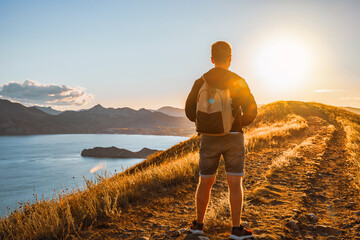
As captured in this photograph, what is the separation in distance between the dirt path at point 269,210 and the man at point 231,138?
0.54m

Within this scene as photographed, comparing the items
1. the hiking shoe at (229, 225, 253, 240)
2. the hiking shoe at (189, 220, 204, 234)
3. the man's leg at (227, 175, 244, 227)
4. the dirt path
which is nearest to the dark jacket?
the man's leg at (227, 175, 244, 227)

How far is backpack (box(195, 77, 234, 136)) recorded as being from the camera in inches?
88.3

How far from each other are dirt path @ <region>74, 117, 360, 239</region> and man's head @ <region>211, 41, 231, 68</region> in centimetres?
195

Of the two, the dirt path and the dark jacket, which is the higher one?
the dark jacket

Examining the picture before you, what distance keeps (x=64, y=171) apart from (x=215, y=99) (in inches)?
3340

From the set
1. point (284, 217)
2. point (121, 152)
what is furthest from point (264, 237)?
point (121, 152)

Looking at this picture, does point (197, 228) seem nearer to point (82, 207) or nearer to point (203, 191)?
point (203, 191)

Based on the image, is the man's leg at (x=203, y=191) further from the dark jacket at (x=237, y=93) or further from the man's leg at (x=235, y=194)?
the dark jacket at (x=237, y=93)

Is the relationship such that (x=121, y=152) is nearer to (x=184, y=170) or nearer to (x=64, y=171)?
(x=64, y=171)

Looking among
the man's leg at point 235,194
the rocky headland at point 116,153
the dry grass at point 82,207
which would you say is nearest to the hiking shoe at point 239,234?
the man's leg at point 235,194

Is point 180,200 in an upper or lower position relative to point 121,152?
upper

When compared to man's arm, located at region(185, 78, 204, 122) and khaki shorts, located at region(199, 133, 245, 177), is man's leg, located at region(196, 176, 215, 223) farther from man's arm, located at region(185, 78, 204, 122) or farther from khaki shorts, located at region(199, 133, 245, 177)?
man's arm, located at region(185, 78, 204, 122)

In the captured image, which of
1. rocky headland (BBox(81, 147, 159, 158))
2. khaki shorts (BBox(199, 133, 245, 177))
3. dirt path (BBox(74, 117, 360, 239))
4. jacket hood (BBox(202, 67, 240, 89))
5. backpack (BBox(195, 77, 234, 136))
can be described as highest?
jacket hood (BBox(202, 67, 240, 89))

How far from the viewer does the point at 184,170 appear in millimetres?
5410
